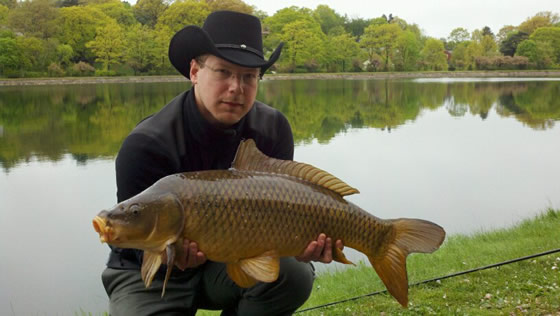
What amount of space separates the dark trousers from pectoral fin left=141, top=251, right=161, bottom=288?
0.54 m

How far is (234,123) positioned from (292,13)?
203 ft

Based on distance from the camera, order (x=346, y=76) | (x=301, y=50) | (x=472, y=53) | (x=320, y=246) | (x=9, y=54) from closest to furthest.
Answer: (x=320, y=246) → (x=9, y=54) → (x=346, y=76) → (x=301, y=50) → (x=472, y=53)

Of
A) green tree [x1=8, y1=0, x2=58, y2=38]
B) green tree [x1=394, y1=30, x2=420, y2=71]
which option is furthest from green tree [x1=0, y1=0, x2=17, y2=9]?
green tree [x1=394, y1=30, x2=420, y2=71]

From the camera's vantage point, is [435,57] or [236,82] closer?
[236,82]

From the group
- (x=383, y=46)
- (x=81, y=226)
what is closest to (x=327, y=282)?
(x=81, y=226)

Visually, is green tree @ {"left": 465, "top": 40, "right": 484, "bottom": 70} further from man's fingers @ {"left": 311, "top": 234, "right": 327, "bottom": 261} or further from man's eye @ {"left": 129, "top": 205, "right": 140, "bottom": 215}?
man's eye @ {"left": 129, "top": 205, "right": 140, "bottom": 215}

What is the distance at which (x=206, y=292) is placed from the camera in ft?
7.73

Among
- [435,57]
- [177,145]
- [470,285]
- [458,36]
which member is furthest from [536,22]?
[177,145]

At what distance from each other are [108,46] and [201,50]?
43.8 m

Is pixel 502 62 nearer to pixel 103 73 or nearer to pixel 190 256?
pixel 103 73

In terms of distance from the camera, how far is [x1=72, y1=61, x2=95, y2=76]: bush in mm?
41250

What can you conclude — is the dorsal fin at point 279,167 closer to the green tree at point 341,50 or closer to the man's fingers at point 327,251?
the man's fingers at point 327,251

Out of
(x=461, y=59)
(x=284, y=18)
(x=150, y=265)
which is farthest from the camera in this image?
(x=284, y=18)

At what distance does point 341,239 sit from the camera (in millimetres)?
1937
